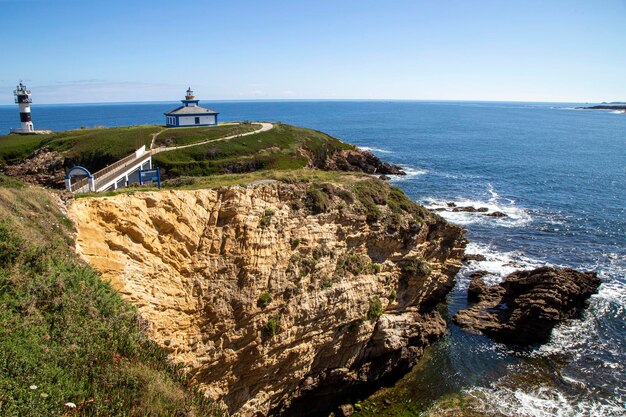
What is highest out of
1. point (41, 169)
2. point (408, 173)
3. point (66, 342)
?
point (41, 169)

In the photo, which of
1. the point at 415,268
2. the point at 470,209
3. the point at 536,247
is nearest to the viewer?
the point at 415,268

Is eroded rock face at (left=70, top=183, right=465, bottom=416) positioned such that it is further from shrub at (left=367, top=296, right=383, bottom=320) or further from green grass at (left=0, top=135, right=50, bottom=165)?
green grass at (left=0, top=135, right=50, bottom=165)

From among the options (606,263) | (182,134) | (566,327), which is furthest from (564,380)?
(182,134)

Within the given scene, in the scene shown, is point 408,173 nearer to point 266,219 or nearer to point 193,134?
point 193,134

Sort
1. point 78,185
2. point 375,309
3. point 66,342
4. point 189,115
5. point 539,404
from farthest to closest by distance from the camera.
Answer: point 189,115
point 375,309
point 78,185
point 539,404
point 66,342

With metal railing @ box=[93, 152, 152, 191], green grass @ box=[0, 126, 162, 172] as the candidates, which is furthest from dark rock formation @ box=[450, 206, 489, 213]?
green grass @ box=[0, 126, 162, 172]

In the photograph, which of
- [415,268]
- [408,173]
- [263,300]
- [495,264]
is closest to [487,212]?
[495,264]

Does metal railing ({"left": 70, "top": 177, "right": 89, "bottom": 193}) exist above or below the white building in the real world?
below
